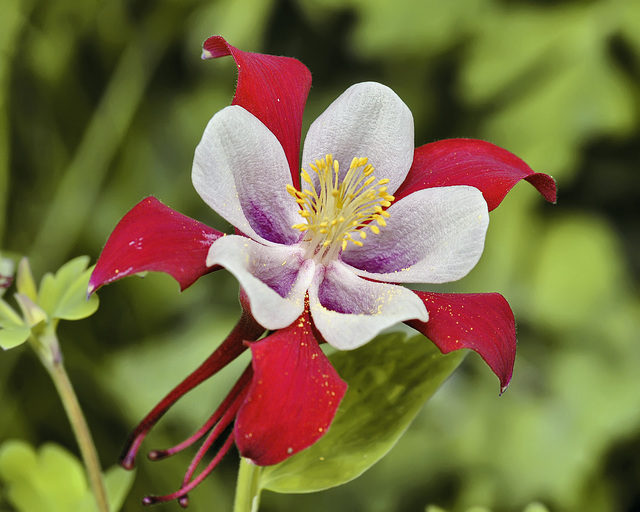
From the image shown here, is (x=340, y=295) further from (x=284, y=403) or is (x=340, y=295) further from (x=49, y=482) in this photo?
(x=49, y=482)

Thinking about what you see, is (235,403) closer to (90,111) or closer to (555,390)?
(555,390)

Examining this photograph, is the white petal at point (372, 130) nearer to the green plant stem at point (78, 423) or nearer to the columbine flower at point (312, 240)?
the columbine flower at point (312, 240)

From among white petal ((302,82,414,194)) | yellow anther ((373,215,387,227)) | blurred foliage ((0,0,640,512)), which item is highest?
white petal ((302,82,414,194))

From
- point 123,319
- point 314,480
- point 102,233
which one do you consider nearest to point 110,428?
point 123,319

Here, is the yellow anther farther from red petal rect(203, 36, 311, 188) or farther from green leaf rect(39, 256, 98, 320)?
green leaf rect(39, 256, 98, 320)

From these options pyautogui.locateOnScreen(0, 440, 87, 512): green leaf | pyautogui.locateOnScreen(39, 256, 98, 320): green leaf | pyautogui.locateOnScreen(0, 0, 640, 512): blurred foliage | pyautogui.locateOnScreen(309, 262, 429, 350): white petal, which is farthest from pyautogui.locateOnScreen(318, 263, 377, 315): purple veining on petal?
pyautogui.locateOnScreen(0, 0, 640, 512): blurred foliage

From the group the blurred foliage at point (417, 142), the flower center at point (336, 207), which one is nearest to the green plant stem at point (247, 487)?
the flower center at point (336, 207)
